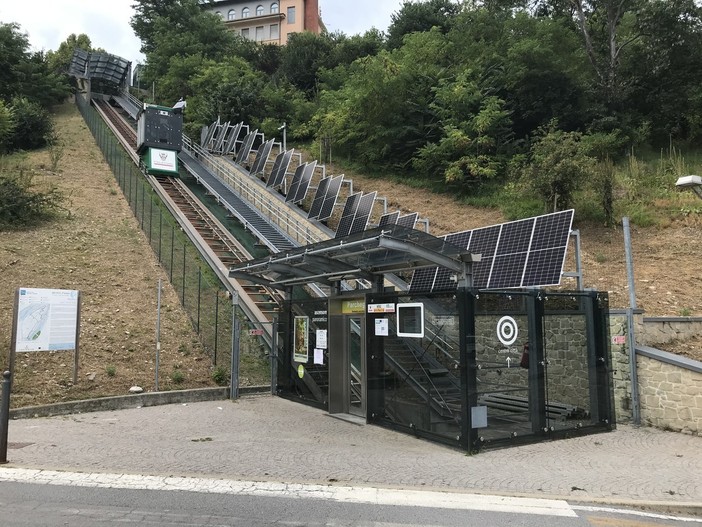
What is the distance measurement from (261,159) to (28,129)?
19.3 m

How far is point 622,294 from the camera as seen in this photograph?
14.3 m

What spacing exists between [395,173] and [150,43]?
55931 mm

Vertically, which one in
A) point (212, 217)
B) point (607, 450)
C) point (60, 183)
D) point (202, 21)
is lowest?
point (607, 450)

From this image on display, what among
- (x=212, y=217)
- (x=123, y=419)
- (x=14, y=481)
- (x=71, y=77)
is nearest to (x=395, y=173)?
(x=212, y=217)

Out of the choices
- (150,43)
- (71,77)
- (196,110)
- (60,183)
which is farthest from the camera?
(150,43)

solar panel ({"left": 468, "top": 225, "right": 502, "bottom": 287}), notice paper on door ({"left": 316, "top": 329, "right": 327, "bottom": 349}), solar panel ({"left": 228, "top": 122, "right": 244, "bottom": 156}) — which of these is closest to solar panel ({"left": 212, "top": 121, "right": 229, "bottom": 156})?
solar panel ({"left": 228, "top": 122, "right": 244, "bottom": 156})

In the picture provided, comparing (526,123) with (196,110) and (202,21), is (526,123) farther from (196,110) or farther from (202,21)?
(202,21)

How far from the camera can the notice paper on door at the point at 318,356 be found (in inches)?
474

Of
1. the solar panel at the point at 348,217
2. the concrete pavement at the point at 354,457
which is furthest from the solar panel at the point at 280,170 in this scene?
the concrete pavement at the point at 354,457

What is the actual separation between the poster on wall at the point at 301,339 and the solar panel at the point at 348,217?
850 cm

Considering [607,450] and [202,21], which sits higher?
[202,21]

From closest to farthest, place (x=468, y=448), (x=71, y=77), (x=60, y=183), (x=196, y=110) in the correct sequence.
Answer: (x=468, y=448) < (x=60, y=183) < (x=196, y=110) < (x=71, y=77)

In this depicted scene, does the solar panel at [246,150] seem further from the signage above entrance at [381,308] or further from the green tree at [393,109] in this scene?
the signage above entrance at [381,308]

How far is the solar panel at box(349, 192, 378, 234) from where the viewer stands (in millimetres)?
20594
